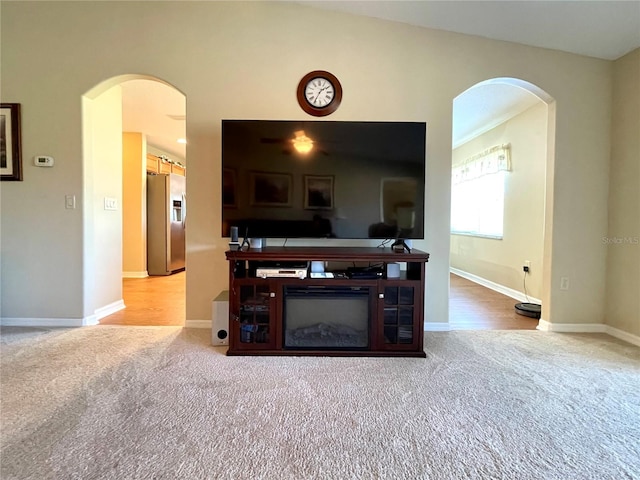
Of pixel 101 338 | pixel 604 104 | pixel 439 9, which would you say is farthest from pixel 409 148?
pixel 101 338

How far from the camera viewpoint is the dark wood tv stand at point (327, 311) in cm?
225

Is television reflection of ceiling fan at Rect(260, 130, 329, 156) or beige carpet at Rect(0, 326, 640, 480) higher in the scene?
television reflection of ceiling fan at Rect(260, 130, 329, 156)

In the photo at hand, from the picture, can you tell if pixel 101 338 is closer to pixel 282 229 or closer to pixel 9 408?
pixel 9 408

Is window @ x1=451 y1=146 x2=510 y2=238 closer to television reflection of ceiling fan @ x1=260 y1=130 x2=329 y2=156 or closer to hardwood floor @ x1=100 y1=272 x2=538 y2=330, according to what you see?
hardwood floor @ x1=100 y1=272 x2=538 y2=330

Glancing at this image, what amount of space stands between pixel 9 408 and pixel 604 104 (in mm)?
4543

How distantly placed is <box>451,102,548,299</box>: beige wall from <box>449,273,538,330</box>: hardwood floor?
13.0 inches

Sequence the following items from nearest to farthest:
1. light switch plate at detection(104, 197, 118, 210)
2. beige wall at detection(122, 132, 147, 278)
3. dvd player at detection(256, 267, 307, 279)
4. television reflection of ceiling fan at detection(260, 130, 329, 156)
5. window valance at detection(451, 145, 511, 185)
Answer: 1. dvd player at detection(256, 267, 307, 279)
2. television reflection of ceiling fan at detection(260, 130, 329, 156)
3. light switch plate at detection(104, 197, 118, 210)
4. window valance at detection(451, 145, 511, 185)
5. beige wall at detection(122, 132, 147, 278)

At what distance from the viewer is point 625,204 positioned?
2676mm

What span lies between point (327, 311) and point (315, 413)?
804 mm

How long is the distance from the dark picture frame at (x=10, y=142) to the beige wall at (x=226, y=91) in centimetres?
6

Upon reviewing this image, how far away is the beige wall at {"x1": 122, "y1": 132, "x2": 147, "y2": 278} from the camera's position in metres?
5.31

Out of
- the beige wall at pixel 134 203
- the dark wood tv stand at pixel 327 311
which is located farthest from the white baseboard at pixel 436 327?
the beige wall at pixel 134 203

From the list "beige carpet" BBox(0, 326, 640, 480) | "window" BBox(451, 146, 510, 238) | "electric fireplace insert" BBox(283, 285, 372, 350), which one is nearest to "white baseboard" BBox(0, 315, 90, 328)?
"beige carpet" BBox(0, 326, 640, 480)

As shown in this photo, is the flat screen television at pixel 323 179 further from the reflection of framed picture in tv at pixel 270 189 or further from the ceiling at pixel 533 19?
the ceiling at pixel 533 19
